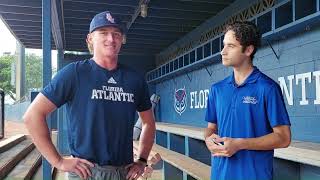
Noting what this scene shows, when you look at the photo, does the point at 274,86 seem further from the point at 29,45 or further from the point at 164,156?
the point at 29,45

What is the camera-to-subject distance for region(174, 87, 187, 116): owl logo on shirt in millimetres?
9643

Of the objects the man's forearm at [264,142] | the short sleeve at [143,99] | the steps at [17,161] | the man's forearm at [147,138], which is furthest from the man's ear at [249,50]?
the steps at [17,161]

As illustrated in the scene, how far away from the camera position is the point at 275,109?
5.69ft

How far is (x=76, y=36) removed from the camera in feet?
34.1

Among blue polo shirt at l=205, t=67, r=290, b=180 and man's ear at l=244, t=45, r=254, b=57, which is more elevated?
man's ear at l=244, t=45, r=254, b=57

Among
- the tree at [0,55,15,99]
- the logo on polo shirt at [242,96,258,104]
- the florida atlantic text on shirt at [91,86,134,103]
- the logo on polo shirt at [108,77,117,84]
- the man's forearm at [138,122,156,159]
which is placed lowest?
the man's forearm at [138,122,156,159]

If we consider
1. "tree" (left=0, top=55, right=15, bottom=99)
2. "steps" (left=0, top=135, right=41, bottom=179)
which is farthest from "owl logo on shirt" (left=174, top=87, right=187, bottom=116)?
"tree" (left=0, top=55, right=15, bottom=99)

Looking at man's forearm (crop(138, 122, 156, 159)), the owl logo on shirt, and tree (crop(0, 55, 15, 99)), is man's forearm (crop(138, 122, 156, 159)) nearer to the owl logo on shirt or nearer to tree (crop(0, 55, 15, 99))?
the owl logo on shirt

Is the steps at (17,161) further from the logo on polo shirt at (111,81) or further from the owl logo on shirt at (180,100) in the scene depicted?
the logo on polo shirt at (111,81)

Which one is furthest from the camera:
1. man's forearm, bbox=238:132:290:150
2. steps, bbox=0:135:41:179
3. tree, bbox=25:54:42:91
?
tree, bbox=25:54:42:91

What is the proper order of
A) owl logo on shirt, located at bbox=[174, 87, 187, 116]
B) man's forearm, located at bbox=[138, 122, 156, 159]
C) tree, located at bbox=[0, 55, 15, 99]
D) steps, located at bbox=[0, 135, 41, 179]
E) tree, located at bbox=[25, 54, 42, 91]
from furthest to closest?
tree, located at bbox=[25, 54, 42, 91], tree, located at bbox=[0, 55, 15, 99], owl logo on shirt, located at bbox=[174, 87, 187, 116], steps, located at bbox=[0, 135, 41, 179], man's forearm, located at bbox=[138, 122, 156, 159]

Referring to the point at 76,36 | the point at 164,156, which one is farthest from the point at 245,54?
the point at 76,36

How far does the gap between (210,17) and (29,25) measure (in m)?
4.07

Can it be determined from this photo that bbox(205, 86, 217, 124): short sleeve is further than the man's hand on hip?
Yes
